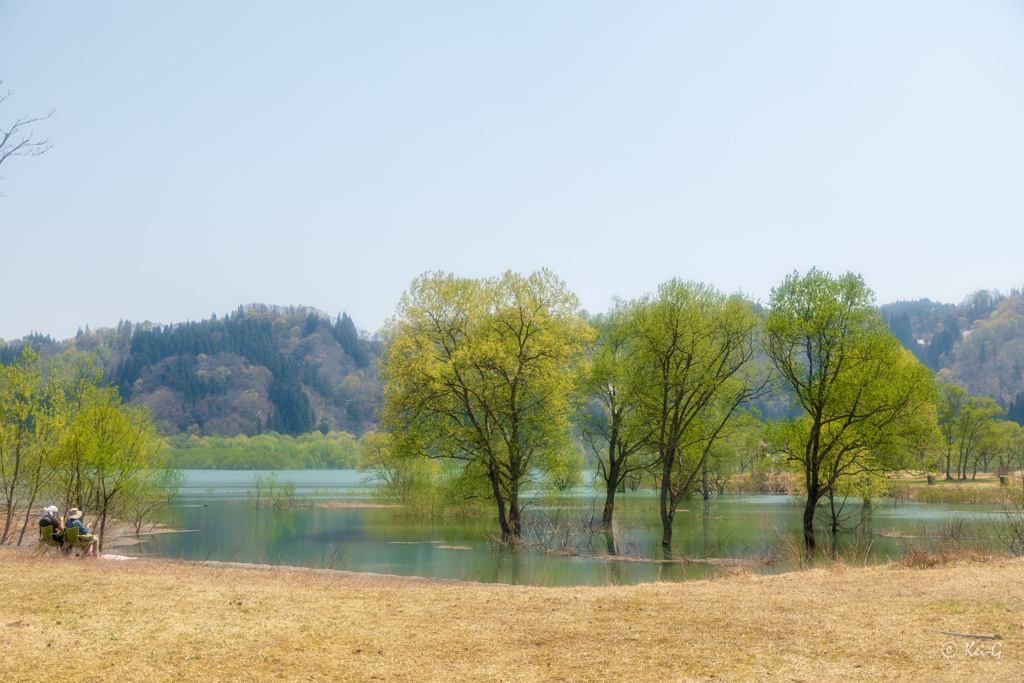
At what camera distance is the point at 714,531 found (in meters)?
39.2

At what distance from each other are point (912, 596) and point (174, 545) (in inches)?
1371

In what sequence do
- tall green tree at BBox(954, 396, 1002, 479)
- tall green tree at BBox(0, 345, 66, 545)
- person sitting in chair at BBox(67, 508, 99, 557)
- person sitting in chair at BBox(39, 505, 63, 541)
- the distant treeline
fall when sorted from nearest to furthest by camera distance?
person sitting in chair at BBox(39, 505, 63, 541) < person sitting in chair at BBox(67, 508, 99, 557) < tall green tree at BBox(0, 345, 66, 545) < tall green tree at BBox(954, 396, 1002, 479) < the distant treeline

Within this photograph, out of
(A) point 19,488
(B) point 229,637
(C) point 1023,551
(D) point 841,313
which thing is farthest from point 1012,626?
(A) point 19,488

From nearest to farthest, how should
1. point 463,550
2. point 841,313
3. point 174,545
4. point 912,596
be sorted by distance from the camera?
1. point 912,596
2. point 841,313
3. point 463,550
4. point 174,545

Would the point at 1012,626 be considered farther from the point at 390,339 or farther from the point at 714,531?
the point at 714,531

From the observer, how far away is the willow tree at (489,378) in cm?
3241

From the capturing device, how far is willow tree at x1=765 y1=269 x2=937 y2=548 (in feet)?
91.1

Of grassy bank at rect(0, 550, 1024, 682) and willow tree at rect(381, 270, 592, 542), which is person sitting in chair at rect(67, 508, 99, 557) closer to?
grassy bank at rect(0, 550, 1024, 682)

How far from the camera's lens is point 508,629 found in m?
10.8

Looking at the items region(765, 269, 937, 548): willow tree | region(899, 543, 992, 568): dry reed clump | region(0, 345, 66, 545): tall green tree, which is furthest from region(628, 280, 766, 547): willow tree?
region(0, 345, 66, 545): tall green tree

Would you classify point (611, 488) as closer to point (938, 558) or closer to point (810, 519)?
point (810, 519)

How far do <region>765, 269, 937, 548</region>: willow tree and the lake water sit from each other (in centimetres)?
410
